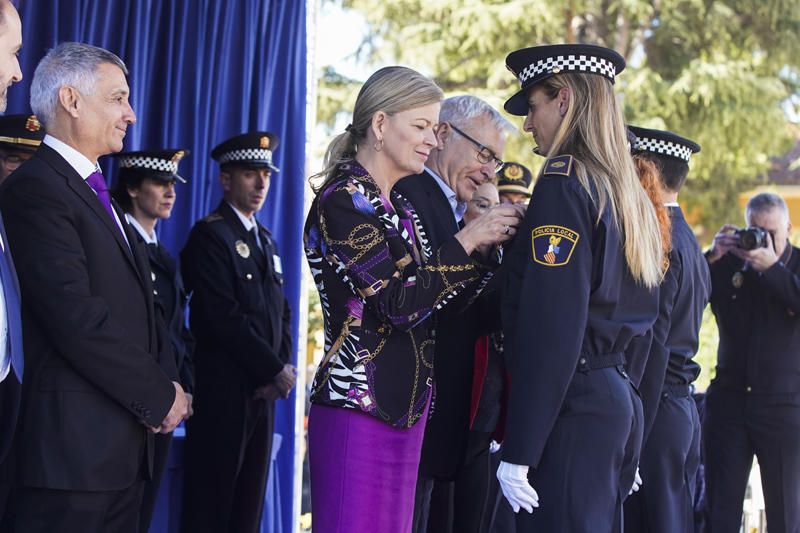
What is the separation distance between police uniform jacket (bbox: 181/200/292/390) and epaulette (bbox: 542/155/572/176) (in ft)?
7.04

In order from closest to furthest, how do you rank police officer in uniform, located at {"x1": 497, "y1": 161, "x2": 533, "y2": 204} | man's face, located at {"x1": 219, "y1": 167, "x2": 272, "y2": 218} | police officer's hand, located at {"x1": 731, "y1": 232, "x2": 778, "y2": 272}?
police officer's hand, located at {"x1": 731, "y1": 232, "x2": 778, "y2": 272} → man's face, located at {"x1": 219, "y1": 167, "x2": 272, "y2": 218} → police officer in uniform, located at {"x1": 497, "y1": 161, "x2": 533, "y2": 204}

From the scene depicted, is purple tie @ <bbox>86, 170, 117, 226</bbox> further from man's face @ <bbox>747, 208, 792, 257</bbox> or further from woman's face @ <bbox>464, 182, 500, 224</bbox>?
man's face @ <bbox>747, 208, 792, 257</bbox>

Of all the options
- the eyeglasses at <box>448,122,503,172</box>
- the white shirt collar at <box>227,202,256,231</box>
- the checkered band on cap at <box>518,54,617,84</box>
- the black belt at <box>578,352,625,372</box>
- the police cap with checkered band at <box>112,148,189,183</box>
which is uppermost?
the checkered band on cap at <box>518,54,617,84</box>

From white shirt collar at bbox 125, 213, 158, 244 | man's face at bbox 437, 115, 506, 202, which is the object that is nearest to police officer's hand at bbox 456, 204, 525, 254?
man's face at bbox 437, 115, 506, 202

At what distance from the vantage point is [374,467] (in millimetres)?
2537

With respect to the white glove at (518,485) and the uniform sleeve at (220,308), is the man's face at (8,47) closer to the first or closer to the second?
the white glove at (518,485)

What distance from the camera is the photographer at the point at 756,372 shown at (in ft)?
15.0

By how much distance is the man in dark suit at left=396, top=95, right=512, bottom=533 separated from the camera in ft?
9.82

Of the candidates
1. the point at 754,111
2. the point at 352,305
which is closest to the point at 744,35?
the point at 754,111

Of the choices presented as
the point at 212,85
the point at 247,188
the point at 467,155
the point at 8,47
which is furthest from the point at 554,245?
the point at 212,85

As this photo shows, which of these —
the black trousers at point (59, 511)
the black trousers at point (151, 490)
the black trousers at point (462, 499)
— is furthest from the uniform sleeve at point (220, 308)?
the black trousers at point (59, 511)

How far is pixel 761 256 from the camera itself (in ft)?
14.8

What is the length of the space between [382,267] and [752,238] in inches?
99.1

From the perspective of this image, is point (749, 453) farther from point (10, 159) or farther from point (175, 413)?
point (10, 159)
